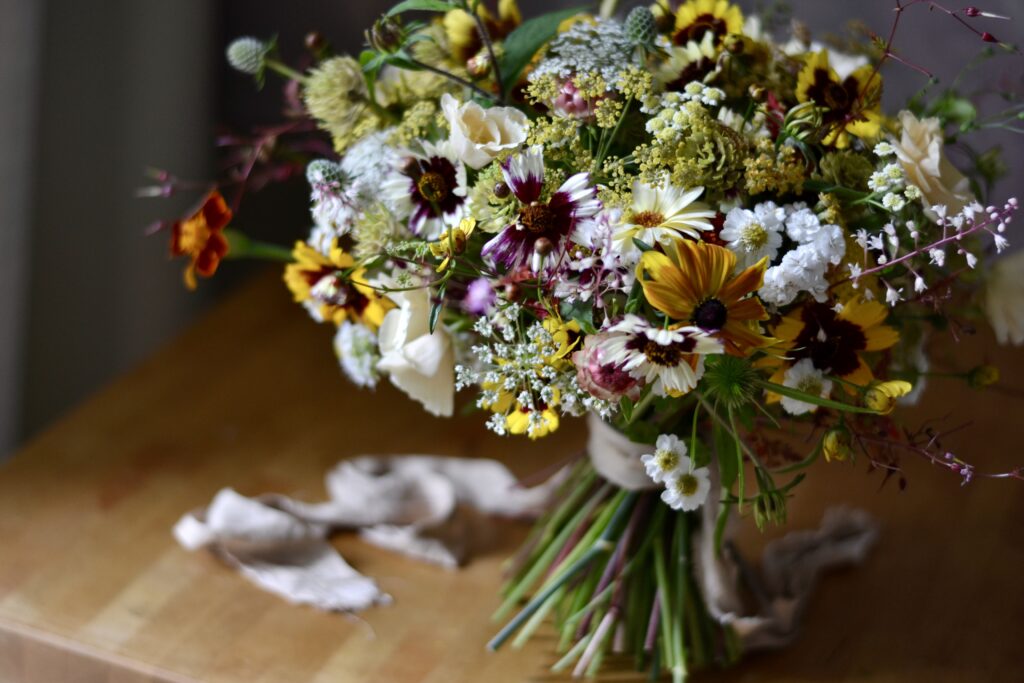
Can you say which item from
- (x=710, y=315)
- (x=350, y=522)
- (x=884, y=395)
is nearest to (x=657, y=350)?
(x=710, y=315)

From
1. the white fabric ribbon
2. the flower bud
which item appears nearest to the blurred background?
the white fabric ribbon

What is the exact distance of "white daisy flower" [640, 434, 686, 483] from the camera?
2.00 feet

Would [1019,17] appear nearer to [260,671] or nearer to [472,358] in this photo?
[472,358]

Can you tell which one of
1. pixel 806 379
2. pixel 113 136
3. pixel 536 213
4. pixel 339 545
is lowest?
pixel 339 545

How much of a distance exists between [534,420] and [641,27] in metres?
0.25

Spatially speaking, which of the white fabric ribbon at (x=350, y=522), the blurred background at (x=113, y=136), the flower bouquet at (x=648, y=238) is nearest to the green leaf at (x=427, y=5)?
the flower bouquet at (x=648, y=238)

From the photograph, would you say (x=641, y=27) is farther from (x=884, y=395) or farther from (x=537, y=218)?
(x=884, y=395)

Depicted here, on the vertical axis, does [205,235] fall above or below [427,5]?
below

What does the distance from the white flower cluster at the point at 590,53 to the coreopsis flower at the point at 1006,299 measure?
29 cm

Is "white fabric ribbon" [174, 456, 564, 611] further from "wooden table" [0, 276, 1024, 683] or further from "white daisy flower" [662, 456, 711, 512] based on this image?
"white daisy flower" [662, 456, 711, 512]

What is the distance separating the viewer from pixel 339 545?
96 centimetres

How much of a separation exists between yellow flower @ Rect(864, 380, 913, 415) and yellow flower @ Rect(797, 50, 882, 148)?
15 centimetres

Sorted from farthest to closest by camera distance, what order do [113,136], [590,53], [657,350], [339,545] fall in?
[113,136] → [339,545] → [590,53] → [657,350]

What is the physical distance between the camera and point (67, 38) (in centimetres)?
126
